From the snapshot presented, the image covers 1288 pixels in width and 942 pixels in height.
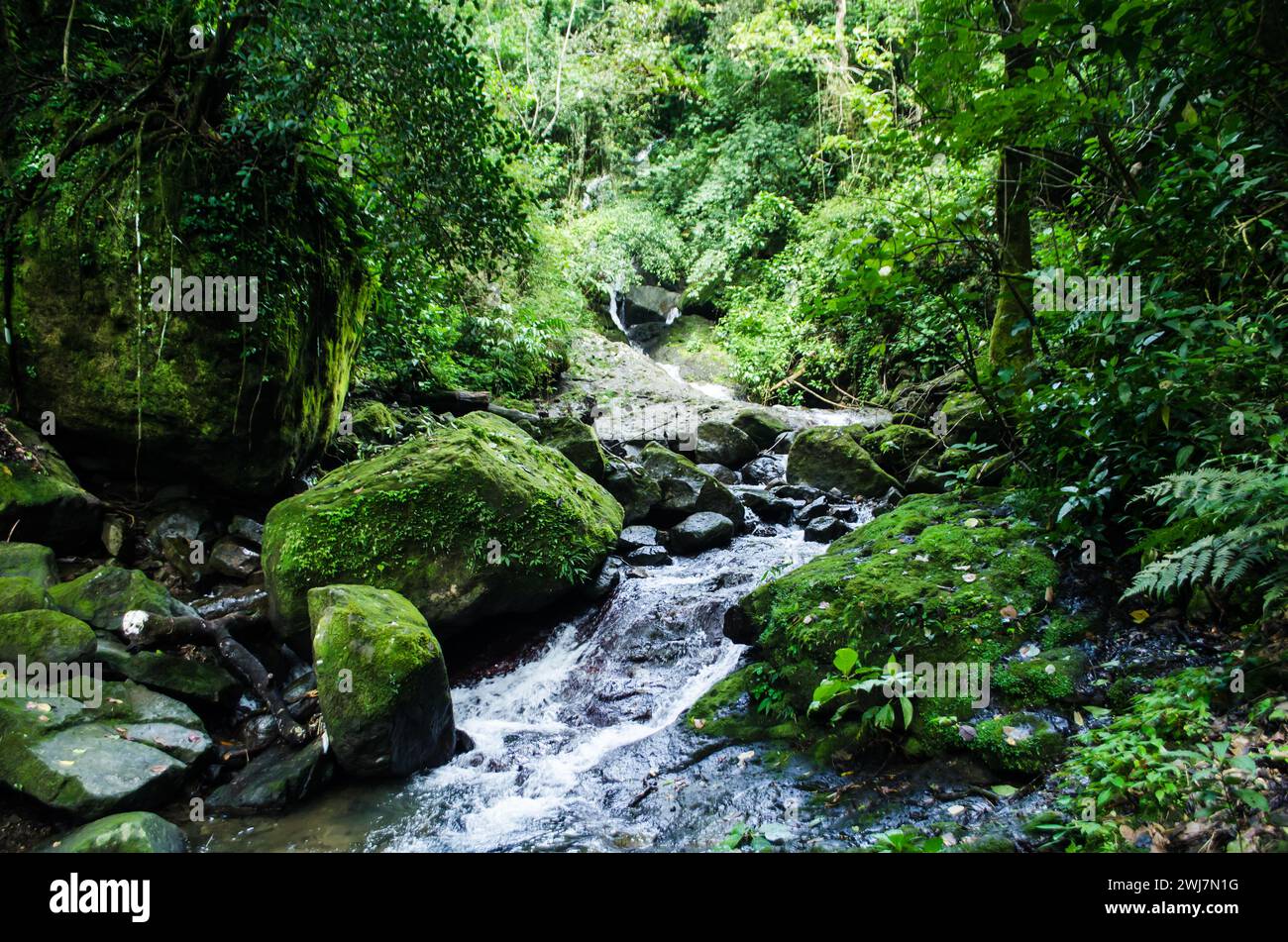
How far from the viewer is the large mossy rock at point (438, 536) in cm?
569

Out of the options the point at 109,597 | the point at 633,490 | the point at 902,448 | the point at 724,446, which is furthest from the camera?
the point at 724,446

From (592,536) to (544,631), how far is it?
1.16 meters

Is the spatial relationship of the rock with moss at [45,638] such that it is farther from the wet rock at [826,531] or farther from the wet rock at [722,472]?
the wet rock at [722,472]

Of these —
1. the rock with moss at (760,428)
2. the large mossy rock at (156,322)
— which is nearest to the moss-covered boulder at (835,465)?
the rock with moss at (760,428)

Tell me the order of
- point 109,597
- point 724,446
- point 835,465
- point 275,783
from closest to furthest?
point 275,783
point 109,597
point 835,465
point 724,446

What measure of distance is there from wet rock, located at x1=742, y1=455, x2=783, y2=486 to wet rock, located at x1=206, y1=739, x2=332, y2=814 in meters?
8.52

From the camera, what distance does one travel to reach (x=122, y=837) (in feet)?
10.8

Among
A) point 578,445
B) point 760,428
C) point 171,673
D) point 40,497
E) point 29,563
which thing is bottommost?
point 171,673

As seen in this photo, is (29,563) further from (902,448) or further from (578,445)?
(902,448)

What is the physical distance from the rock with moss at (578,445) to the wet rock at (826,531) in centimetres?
314

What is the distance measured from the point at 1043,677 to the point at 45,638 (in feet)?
21.4

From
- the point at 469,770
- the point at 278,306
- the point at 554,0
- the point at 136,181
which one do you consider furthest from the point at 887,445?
the point at 554,0

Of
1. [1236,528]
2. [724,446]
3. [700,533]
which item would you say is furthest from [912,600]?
[724,446]

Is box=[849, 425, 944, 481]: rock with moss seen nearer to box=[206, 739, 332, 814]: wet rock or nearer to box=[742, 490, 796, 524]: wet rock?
box=[742, 490, 796, 524]: wet rock
